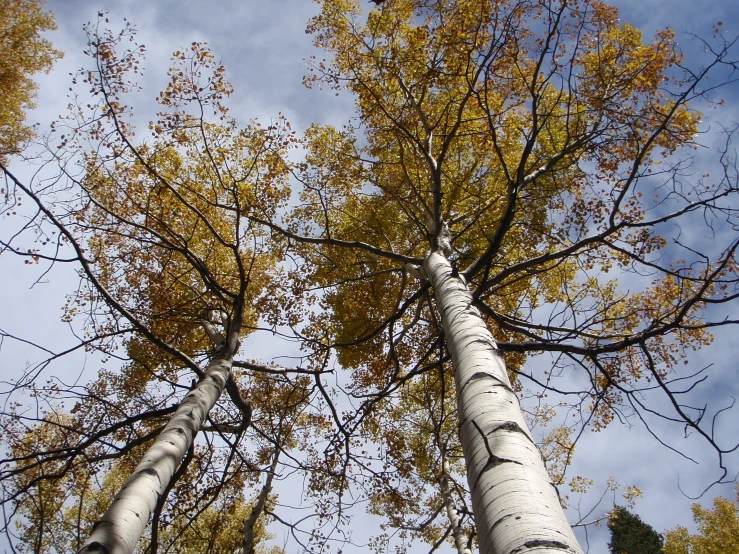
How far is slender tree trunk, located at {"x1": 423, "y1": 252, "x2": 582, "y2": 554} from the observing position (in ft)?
4.69

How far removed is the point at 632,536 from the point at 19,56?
3554 cm

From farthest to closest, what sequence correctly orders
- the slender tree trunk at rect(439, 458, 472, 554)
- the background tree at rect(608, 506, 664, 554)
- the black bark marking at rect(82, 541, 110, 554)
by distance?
1. the background tree at rect(608, 506, 664, 554)
2. the slender tree trunk at rect(439, 458, 472, 554)
3. the black bark marking at rect(82, 541, 110, 554)

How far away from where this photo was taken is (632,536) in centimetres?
2594

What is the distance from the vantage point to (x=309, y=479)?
5277mm

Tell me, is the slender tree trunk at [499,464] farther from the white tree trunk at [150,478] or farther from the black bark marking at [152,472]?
the black bark marking at [152,472]

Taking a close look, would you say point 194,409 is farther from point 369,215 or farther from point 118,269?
point 369,215

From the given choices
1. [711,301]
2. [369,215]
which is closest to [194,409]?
[711,301]

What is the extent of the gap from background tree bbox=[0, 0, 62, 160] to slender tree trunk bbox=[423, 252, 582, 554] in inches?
466

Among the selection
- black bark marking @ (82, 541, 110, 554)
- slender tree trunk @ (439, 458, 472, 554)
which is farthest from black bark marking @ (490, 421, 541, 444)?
slender tree trunk @ (439, 458, 472, 554)

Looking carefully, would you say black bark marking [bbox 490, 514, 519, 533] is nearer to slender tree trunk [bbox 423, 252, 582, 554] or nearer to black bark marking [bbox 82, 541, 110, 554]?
slender tree trunk [bbox 423, 252, 582, 554]

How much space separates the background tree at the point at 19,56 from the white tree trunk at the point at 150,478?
9.75m

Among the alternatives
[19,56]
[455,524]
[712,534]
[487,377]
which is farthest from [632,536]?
[19,56]

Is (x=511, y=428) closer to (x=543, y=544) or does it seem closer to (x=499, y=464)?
(x=499, y=464)

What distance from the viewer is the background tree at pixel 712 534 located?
1446 cm
